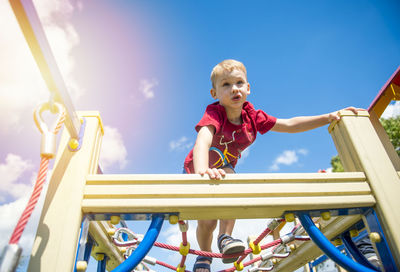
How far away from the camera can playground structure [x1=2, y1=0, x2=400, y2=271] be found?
0.89 m

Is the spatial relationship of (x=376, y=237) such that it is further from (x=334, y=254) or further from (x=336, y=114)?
(x=336, y=114)

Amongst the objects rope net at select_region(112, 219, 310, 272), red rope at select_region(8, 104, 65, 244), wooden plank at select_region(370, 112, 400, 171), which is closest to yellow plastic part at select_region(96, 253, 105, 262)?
rope net at select_region(112, 219, 310, 272)

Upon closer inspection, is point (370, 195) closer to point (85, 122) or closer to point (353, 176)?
point (353, 176)

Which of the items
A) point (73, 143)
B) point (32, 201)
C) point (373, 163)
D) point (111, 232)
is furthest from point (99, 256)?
point (373, 163)

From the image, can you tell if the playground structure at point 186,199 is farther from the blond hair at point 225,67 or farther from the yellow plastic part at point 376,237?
the blond hair at point 225,67

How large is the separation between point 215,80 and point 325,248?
128cm

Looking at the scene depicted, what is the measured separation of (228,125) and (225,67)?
0.41 meters

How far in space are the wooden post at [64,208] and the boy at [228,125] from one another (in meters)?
0.67

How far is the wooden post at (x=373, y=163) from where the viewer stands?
971 mm

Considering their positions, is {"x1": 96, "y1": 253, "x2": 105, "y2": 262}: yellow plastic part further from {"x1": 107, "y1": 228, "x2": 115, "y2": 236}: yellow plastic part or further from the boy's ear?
the boy's ear

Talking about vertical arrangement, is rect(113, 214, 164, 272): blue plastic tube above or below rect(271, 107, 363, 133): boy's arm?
below

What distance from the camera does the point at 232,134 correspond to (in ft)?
5.89

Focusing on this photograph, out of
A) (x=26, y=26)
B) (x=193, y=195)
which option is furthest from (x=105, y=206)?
(x=26, y=26)

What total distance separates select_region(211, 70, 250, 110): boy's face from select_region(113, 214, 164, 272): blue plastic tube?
39.2 inches
